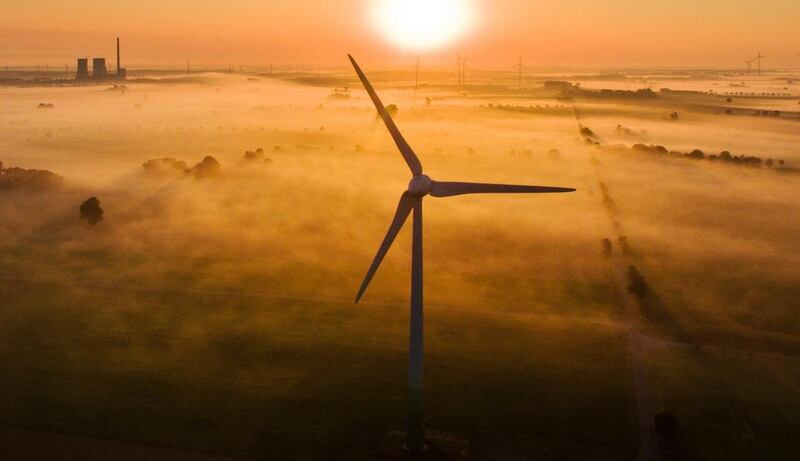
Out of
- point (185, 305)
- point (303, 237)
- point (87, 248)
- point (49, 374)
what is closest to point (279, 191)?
point (303, 237)

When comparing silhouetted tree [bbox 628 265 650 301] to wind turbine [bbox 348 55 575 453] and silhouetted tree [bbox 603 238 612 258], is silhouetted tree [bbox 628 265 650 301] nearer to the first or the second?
silhouetted tree [bbox 603 238 612 258]

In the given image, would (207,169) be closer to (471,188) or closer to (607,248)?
(607,248)

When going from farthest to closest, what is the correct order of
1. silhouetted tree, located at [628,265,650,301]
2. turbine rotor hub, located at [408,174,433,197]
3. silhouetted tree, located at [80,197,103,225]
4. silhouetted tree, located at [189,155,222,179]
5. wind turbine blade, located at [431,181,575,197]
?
silhouetted tree, located at [189,155,222,179], silhouetted tree, located at [80,197,103,225], silhouetted tree, located at [628,265,650,301], wind turbine blade, located at [431,181,575,197], turbine rotor hub, located at [408,174,433,197]

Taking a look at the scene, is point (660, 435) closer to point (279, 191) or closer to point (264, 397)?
point (264, 397)

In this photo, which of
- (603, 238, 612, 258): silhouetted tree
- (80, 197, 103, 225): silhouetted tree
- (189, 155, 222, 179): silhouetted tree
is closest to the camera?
(603, 238, 612, 258): silhouetted tree

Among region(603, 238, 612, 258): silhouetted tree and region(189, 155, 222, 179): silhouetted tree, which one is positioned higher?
region(189, 155, 222, 179): silhouetted tree

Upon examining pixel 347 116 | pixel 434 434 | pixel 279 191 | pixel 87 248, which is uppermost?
pixel 347 116

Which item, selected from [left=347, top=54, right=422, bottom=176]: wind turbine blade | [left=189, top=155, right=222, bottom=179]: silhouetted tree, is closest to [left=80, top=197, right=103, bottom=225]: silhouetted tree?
[left=189, top=155, right=222, bottom=179]: silhouetted tree

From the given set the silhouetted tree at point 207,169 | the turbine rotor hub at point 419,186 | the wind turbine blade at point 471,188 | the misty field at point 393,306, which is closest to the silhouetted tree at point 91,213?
the misty field at point 393,306

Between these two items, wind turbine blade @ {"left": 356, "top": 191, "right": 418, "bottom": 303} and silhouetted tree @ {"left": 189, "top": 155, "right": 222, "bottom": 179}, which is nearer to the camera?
wind turbine blade @ {"left": 356, "top": 191, "right": 418, "bottom": 303}
